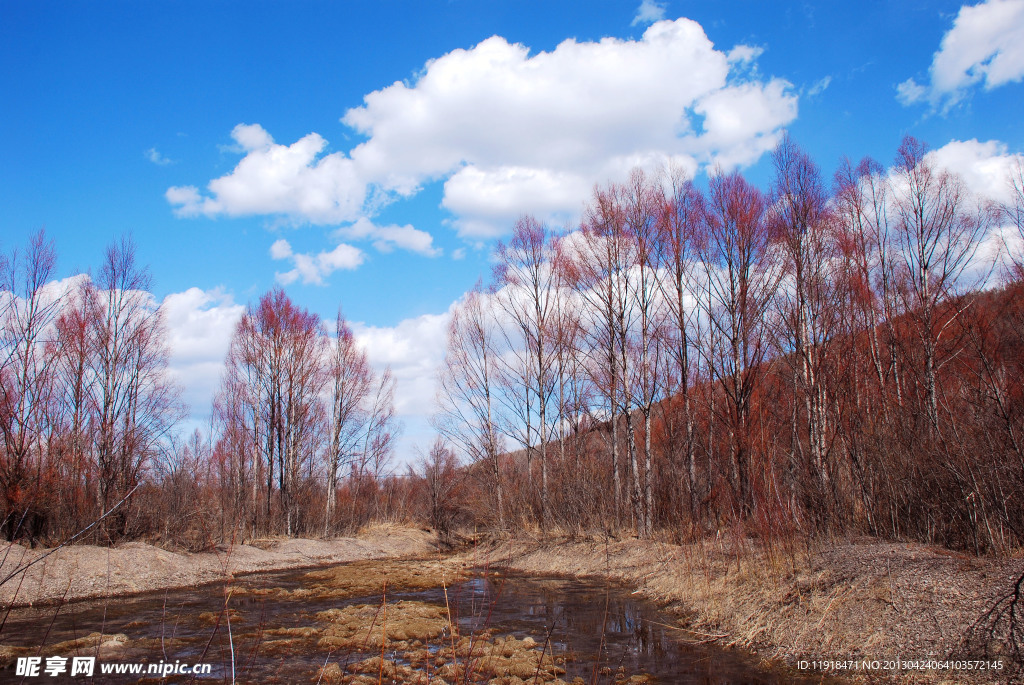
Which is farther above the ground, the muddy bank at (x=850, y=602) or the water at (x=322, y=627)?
the muddy bank at (x=850, y=602)

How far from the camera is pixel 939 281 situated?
1752cm

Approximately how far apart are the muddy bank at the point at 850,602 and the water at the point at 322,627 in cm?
56

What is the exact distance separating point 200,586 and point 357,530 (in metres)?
16.0

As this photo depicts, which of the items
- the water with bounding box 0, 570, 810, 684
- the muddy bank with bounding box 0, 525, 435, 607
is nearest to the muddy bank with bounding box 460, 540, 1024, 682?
the water with bounding box 0, 570, 810, 684

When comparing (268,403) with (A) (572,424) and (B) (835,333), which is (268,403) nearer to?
(A) (572,424)

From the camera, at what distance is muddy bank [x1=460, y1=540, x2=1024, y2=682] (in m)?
5.69

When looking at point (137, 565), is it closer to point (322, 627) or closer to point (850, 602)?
point (322, 627)

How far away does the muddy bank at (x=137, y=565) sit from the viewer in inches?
473

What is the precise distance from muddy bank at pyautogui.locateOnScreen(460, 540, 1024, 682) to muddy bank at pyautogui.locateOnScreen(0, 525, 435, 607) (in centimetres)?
703

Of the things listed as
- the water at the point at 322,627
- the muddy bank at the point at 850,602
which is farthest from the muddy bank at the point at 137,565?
the muddy bank at the point at 850,602

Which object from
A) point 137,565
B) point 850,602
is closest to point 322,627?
point 850,602

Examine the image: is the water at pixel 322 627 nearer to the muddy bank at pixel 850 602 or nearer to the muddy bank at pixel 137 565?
the muddy bank at pixel 850 602

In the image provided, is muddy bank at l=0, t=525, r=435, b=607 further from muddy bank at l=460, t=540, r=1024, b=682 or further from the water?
muddy bank at l=460, t=540, r=1024, b=682

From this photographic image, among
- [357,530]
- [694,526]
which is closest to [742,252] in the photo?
[694,526]
